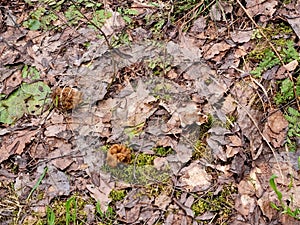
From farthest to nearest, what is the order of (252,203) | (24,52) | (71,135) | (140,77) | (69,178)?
(24,52)
(140,77)
(71,135)
(69,178)
(252,203)

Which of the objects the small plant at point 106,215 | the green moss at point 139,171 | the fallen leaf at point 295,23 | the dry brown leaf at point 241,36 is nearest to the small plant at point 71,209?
the small plant at point 106,215

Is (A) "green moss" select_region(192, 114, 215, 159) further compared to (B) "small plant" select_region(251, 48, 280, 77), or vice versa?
(B) "small plant" select_region(251, 48, 280, 77)

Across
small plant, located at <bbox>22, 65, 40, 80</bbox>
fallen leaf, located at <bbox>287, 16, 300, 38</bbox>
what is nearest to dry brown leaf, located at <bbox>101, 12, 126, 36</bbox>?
small plant, located at <bbox>22, 65, 40, 80</bbox>

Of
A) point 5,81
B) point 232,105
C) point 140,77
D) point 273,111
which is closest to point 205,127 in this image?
point 232,105

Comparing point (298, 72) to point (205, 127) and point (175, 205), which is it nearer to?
point (205, 127)

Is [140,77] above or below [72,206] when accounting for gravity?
above

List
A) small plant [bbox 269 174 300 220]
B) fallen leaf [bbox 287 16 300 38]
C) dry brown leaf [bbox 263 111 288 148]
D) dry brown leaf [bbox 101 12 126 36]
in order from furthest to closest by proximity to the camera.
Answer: dry brown leaf [bbox 101 12 126 36] < fallen leaf [bbox 287 16 300 38] < dry brown leaf [bbox 263 111 288 148] < small plant [bbox 269 174 300 220]

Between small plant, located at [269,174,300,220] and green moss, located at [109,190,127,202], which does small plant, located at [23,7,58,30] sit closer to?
green moss, located at [109,190,127,202]

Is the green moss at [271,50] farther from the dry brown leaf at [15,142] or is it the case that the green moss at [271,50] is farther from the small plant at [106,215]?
the dry brown leaf at [15,142]
